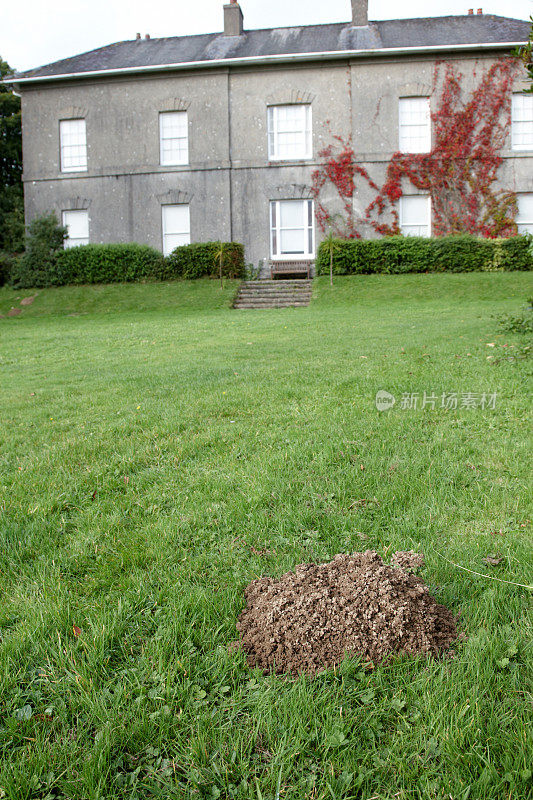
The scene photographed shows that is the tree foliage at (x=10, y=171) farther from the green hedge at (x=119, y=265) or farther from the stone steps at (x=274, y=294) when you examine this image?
the stone steps at (x=274, y=294)

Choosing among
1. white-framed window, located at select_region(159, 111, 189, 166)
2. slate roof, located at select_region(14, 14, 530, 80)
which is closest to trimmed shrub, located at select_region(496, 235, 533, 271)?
slate roof, located at select_region(14, 14, 530, 80)

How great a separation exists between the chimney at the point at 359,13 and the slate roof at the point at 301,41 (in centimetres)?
25

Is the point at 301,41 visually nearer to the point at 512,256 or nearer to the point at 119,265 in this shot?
the point at 119,265

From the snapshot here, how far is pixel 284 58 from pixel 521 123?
899cm

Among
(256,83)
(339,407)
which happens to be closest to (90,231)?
(256,83)

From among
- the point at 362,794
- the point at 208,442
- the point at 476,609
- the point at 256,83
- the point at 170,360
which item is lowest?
the point at 362,794

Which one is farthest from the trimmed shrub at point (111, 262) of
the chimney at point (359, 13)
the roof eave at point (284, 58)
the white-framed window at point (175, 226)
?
the chimney at point (359, 13)

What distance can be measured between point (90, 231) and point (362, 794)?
22.8 meters

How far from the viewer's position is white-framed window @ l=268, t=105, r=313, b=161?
20219 mm

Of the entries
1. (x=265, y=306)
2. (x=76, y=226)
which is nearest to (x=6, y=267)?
(x=76, y=226)

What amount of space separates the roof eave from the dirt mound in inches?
840

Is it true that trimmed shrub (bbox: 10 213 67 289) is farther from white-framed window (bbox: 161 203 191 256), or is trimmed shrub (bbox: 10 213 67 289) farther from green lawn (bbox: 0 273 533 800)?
green lawn (bbox: 0 273 533 800)

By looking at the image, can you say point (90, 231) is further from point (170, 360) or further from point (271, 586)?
point (271, 586)

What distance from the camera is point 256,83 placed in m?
20.0
